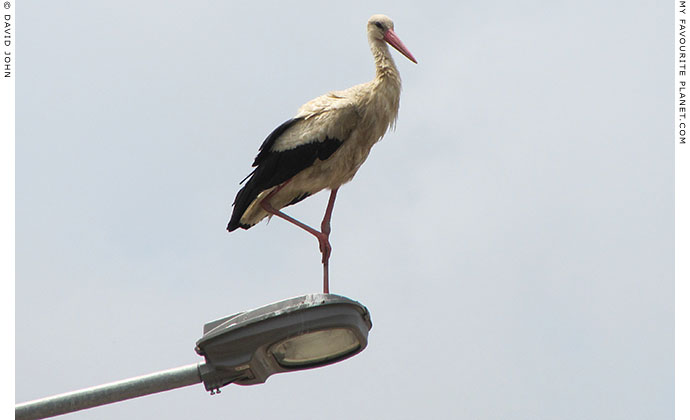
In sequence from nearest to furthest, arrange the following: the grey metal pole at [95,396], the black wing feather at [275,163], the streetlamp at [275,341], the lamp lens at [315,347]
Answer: the grey metal pole at [95,396]
the streetlamp at [275,341]
the lamp lens at [315,347]
the black wing feather at [275,163]

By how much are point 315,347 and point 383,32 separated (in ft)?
16.1

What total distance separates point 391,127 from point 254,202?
1.43 metres

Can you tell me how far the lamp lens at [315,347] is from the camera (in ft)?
21.2

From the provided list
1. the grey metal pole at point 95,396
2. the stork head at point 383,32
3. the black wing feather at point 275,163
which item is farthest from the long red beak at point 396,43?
the grey metal pole at point 95,396

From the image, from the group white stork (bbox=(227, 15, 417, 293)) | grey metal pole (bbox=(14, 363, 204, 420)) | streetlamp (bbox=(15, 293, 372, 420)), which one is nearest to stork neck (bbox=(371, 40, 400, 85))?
white stork (bbox=(227, 15, 417, 293))

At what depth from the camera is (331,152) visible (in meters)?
9.95

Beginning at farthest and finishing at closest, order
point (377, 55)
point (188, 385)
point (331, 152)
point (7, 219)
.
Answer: point (377, 55), point (331, 152), point (7, 219), point (188, 385)

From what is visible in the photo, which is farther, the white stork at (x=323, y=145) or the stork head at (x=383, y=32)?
the stork head at (x=383, y=32)

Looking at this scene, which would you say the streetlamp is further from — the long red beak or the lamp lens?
the long red beak

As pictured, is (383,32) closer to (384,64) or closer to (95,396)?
(384,64)

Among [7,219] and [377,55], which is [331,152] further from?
[7,219]

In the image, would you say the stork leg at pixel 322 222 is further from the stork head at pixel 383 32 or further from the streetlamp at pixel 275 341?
the streetlamp at pixel 275 341

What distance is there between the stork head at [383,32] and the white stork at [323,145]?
1.39ft
